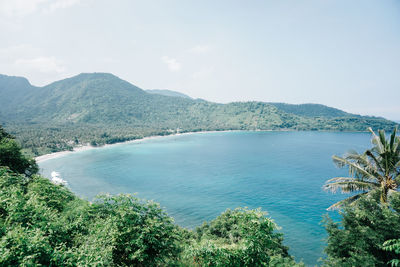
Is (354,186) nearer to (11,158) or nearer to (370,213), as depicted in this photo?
(370,213)

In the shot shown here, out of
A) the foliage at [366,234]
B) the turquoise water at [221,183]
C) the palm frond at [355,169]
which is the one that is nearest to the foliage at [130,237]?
the foliage at [366,234]

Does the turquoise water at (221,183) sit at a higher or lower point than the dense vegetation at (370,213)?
lower

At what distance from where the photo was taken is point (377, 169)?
34.3 ft

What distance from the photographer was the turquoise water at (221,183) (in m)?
34.1

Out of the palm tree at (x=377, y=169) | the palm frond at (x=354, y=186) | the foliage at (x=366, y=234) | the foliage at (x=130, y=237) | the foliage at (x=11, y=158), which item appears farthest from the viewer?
the foliage at (x=11, y=158)

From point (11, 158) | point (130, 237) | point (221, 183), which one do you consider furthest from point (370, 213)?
point (221, 183)

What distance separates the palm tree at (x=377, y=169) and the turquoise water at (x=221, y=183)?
18683 millimetres

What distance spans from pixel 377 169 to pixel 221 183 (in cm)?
4474

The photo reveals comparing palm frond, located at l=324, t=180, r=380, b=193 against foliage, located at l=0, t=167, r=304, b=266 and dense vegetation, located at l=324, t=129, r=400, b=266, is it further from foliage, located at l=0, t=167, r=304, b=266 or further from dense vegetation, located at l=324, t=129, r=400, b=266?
foliage, located at l=0, t=167, r=304, b=266

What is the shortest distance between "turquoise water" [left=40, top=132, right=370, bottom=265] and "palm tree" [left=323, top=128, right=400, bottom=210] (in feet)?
61.3

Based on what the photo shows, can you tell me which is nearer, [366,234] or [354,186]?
[366,234]

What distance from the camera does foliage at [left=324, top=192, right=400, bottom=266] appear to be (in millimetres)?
7582

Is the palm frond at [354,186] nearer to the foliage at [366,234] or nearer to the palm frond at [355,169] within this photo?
the palm frond at [355,169]

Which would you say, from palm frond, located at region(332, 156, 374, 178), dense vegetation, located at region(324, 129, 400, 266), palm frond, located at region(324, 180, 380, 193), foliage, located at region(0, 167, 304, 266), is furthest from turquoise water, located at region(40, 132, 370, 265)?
foliage, located at region(0, 167, 304, 266)
